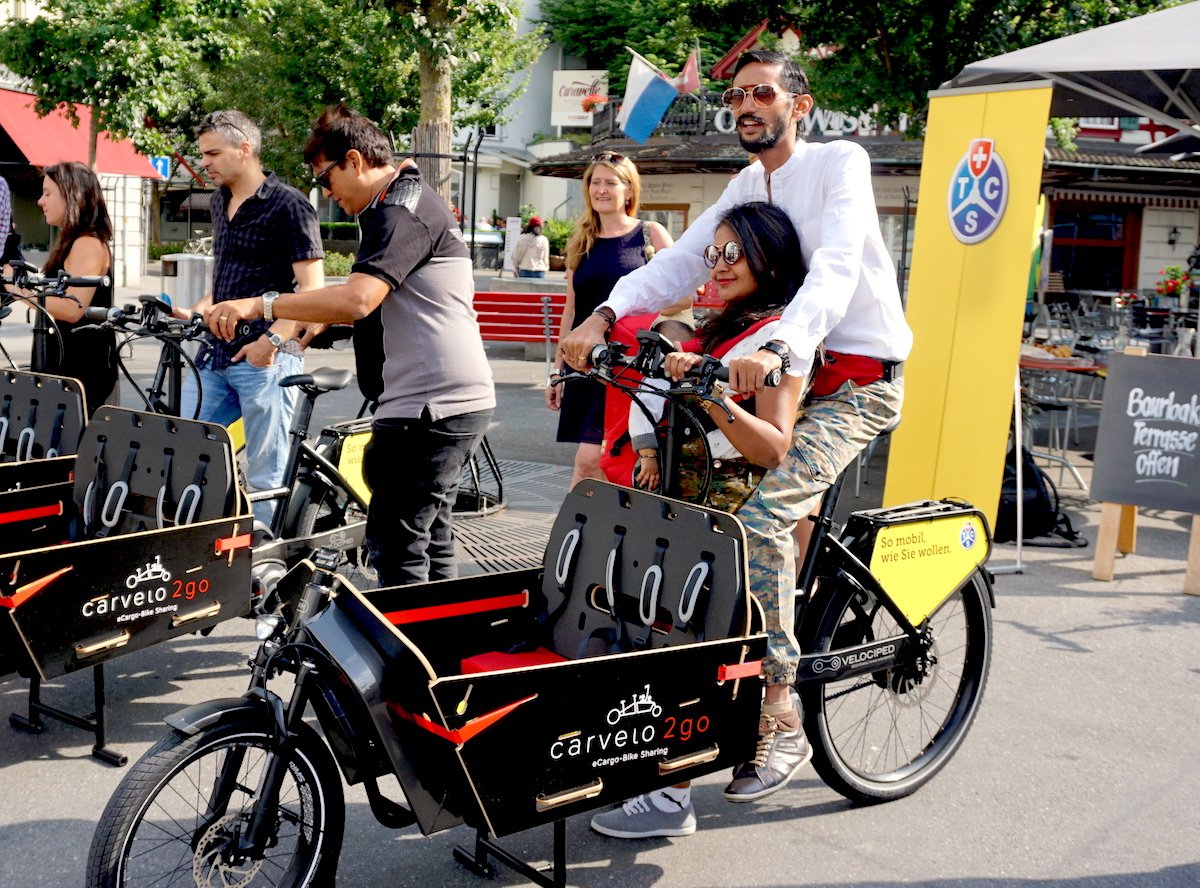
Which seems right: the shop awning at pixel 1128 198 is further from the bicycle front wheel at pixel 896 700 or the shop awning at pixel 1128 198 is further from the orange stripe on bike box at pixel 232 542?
the orange stripe on bike box at pixel 232 542

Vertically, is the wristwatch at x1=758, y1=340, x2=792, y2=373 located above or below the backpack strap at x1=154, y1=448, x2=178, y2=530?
above

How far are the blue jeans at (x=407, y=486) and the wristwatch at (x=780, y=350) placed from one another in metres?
1.36

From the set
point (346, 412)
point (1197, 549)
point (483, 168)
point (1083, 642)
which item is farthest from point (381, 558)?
point (483, 168)

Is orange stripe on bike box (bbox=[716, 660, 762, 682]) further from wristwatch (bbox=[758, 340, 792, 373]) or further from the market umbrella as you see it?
the market umbrella

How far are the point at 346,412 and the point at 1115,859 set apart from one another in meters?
8.17

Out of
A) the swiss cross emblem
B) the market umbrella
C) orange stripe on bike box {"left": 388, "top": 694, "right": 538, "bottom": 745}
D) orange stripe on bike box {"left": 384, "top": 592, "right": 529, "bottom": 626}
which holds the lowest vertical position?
orange stripe on bike box {"left": 388, "top": 694, "right": 538, "bottom": 745}

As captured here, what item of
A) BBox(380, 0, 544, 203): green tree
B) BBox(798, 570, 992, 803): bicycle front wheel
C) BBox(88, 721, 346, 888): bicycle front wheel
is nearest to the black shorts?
BBox(798, 570, 992, 803): bicycle front wheel

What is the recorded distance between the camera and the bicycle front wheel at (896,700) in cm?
359

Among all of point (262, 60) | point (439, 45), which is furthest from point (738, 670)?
point (262, 60)

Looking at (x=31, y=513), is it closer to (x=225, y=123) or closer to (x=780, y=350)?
(x=225, y=123)

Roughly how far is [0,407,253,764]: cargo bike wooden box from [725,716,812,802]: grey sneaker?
168 centimetres

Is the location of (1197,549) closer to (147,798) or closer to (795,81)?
(795,81)

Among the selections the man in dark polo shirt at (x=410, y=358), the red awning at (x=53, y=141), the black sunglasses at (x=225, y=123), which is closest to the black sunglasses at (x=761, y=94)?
the man in dark polo shirt at (x=410, y=358)

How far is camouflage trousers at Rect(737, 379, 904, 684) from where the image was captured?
328 cm
